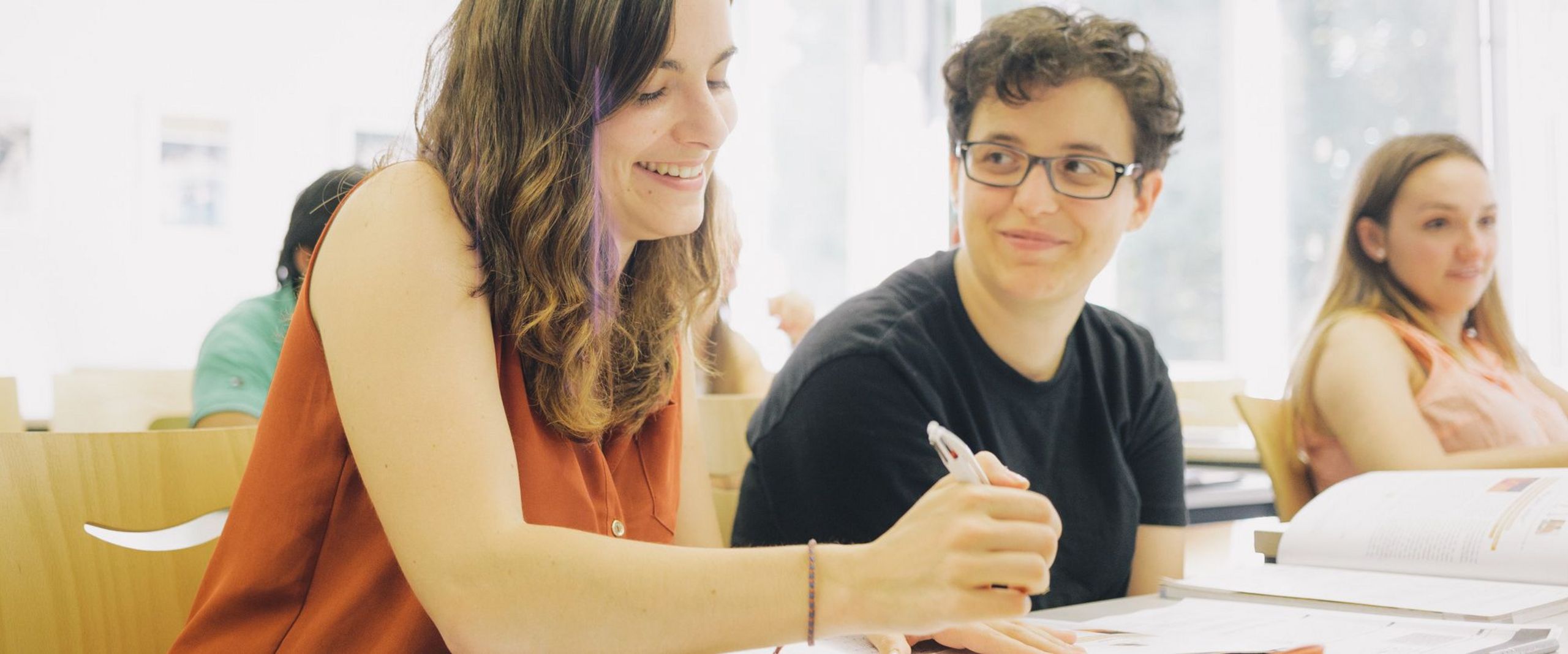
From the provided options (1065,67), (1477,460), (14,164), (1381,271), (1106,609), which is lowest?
(1106,609)

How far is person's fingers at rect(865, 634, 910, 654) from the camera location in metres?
0.97

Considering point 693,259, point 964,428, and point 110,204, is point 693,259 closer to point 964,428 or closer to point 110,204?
point 964,428

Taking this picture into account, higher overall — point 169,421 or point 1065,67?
point 1065,67

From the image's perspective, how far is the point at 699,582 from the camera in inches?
32.4

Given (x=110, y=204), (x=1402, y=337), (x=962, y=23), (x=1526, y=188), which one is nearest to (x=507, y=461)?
(x=1402, y=337)

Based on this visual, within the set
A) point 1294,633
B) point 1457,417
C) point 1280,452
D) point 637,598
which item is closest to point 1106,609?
point 1294,633

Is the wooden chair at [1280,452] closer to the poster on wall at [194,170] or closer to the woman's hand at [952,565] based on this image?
the woman's hand at [952,565]

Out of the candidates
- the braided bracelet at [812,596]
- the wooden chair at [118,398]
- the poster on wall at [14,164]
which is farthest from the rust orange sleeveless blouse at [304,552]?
the poster on wall at [14,164]

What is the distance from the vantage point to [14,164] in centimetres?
407

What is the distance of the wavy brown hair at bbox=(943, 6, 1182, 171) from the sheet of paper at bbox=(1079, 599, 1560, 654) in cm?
65

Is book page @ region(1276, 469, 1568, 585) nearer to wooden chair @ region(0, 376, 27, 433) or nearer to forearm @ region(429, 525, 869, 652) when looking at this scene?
forearm @ region(429, 525, 869, 652)

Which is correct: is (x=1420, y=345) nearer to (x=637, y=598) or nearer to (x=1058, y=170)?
(x=1058, y=170)

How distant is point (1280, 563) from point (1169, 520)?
20 centimetres

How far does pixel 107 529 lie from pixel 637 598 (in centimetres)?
63
